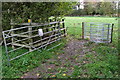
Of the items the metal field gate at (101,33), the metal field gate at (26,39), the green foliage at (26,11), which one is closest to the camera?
the metal field gate at (26,39)

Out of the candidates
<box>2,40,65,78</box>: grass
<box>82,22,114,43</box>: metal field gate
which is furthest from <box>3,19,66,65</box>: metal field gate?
<box>82,22,114,43</box>: metal field gate

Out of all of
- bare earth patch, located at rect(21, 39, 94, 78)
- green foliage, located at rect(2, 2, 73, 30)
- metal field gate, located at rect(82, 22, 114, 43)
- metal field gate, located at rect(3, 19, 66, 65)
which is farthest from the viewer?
metal field gate, located at rect(82, 22, 114, 43)

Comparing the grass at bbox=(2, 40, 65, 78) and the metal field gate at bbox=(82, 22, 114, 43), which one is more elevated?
the metal field gate at bbox=(82, 22, 114, 43)

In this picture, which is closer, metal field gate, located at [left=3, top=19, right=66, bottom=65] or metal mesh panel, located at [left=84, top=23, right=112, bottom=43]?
metal field gate, located at [left=3, top=19, right=66, bottom=65]

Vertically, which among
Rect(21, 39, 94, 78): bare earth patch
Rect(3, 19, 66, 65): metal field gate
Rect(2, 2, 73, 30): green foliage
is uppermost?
Rect(2, 2, 73, 30): green foliage

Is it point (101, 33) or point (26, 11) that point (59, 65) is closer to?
point (26, 11)

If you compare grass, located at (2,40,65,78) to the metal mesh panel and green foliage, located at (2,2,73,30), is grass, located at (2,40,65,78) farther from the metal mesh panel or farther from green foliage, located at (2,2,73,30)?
the metal mesh panel

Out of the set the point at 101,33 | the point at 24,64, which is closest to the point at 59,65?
the point at 24,64

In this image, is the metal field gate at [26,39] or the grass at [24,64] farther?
the metal field gate at [26,39]

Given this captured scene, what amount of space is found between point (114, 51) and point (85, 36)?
284 centimetres

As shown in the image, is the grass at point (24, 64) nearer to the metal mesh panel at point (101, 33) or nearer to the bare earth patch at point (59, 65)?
the bare earth patch at point (59, 65)

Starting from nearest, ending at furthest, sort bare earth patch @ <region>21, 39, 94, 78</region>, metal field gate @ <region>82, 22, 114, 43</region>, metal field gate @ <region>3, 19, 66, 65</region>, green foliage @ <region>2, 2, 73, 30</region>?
bare earth patch @ <region>21, 39, 94, 78</region>, metal field gate @ <region>3, 19, 66, 65</region>, green foliage @ <region>2, 2, 73, 30</region>, metal field gate @ <region>82, 22, 114, 43</region>

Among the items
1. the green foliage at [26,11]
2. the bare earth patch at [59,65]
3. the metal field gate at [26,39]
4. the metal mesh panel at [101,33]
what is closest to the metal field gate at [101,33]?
the metal mesh panel at [101,33]

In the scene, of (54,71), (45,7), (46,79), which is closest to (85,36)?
(45,7)
